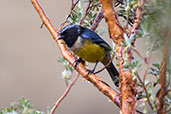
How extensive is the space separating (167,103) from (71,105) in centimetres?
338

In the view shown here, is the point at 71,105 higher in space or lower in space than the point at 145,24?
lower

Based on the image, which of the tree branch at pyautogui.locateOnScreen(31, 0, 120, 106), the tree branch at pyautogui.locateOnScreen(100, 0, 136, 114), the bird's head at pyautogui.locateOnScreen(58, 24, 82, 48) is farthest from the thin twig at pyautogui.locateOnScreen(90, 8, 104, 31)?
the bird's head at pyautogui.locateOnScreen(58, 24, 82, 48)

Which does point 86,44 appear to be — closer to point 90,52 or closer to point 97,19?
point 90,52

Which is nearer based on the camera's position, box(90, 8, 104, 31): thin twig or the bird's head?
box(90, 8, 104, 31): thin twig

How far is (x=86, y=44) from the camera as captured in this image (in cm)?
210

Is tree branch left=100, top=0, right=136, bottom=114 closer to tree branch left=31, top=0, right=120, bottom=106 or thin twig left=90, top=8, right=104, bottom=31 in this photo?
tree branch left=31, top=0, right=120, bottom=106

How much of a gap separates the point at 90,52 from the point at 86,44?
0.24 feet

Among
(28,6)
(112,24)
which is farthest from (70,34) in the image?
(28,6)

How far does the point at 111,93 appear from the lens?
1.12 m

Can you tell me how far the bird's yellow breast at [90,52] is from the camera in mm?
A: 2033

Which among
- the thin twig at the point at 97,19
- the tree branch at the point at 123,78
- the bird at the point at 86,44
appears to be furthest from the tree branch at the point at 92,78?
the bird at the point at 86,44

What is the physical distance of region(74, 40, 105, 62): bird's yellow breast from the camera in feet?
6.67

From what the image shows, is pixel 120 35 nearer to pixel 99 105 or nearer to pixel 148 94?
pixel 148 94

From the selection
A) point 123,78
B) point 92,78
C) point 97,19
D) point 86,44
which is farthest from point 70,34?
point 123,78
